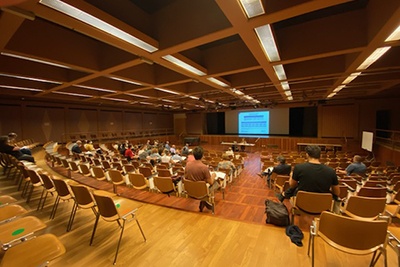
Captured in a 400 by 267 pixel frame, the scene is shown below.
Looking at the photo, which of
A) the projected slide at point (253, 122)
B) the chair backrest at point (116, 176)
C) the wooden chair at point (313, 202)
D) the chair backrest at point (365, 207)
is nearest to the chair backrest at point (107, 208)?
the chair backrest at point (116, 176)

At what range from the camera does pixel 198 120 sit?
18656 mm

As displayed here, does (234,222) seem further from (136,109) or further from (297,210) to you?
(136,109)

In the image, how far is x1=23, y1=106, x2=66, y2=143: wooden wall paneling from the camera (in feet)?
34.1

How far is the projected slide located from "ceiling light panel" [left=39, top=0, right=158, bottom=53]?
13.7 meters

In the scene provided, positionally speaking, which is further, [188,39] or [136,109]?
[136,109]

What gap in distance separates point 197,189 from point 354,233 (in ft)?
7.35

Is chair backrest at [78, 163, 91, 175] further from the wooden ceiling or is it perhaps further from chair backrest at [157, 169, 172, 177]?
the wooden ceiling

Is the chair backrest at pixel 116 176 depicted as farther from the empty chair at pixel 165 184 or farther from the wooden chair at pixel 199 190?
the wooden chair at pixel 199 190

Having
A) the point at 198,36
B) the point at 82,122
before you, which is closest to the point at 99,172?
the point at 198,36

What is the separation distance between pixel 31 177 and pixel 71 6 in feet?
11.6

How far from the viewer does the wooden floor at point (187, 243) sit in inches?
83.2

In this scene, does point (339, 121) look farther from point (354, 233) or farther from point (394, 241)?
point (354, 233)

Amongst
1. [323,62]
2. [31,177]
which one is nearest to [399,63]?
[323,62]

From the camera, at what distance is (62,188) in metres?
3.05
